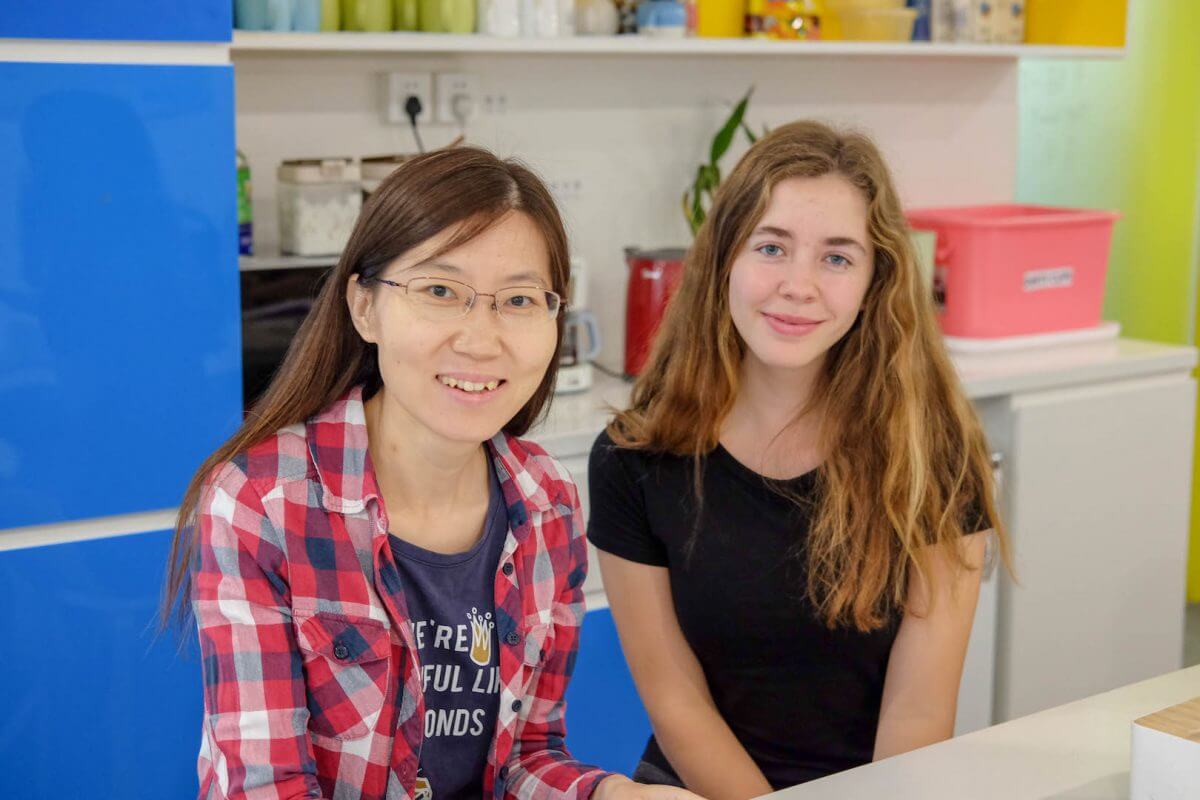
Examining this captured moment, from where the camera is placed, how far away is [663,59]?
2.95 m

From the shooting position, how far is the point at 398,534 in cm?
132

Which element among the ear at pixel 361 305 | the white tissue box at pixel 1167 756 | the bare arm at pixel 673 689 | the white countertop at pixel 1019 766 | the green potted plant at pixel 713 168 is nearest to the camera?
the white tissue box at pixel 1167 756

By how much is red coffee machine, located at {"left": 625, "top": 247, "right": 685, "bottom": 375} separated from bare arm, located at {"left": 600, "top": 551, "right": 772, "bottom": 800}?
97 cm

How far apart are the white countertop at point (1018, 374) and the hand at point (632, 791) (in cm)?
101

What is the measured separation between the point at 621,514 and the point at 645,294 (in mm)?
1015

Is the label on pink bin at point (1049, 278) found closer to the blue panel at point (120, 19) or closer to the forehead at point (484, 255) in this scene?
the blue panel at point (120, 19)

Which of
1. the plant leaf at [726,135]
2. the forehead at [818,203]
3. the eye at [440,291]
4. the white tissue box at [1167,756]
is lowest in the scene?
the white tissue box at [1167,756]

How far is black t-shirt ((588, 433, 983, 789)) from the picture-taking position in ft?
5.39

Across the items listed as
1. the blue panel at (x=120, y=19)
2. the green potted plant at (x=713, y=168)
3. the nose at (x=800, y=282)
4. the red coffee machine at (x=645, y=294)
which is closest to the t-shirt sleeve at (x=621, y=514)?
the nose at (x=800, y=282)

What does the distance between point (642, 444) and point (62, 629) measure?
0.85m

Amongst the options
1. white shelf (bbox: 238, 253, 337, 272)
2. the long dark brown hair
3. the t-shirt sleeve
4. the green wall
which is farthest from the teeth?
the green wall

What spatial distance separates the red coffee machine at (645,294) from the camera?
8.61 feet

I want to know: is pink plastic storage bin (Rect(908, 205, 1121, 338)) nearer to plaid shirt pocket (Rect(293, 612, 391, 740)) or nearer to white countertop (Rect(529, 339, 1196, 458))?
white countertop (Rect(529, 339, 1196, 458))

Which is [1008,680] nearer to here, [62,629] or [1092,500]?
[1092,500]
